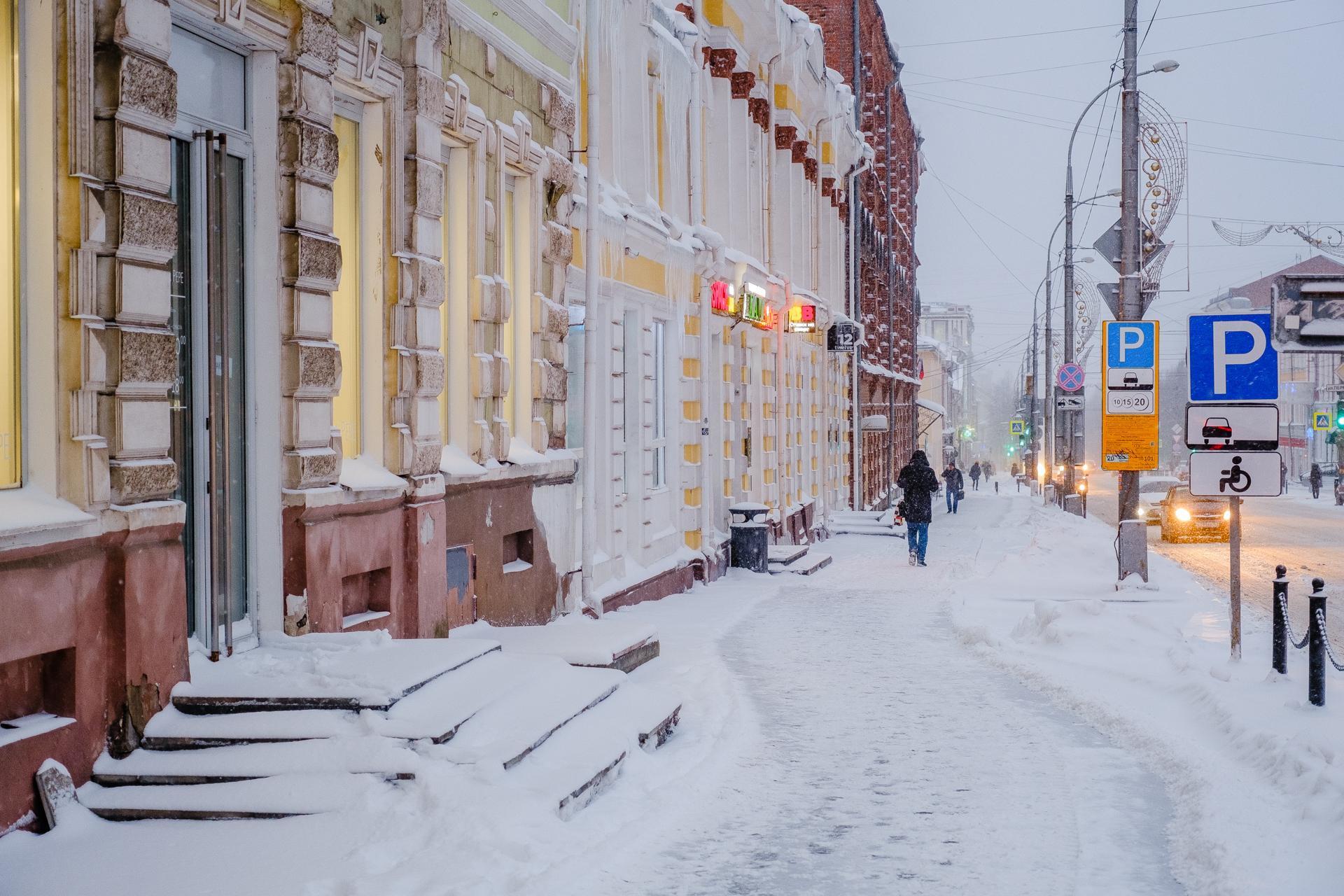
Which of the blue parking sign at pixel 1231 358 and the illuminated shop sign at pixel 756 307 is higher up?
the illuminated shop sign at pixel 756 307

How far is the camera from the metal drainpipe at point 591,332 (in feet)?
44.6

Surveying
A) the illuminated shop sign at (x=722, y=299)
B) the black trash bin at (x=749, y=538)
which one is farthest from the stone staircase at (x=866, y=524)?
the illuminated shop sign at (x=722, y=299)

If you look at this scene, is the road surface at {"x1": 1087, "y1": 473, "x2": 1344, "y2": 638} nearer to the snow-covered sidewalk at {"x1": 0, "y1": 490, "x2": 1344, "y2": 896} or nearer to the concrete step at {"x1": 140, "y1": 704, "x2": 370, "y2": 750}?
the snow-covered sidewalk at {"x1": 0, "y1": 490, "x2": 1344, "y2": 896}

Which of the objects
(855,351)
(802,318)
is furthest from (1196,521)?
(802,318)

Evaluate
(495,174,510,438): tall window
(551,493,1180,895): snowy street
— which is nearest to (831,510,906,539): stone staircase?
(551,493,1180,895): snowy street

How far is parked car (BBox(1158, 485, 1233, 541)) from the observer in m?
32.1

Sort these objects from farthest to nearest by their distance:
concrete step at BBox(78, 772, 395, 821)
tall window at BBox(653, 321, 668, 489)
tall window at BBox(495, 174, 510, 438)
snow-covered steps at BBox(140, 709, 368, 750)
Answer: tall window at BBox(653, 321, 668, 489)
tall window at BBox(495, 174, 510, 438)
snow-covered steps at BBox(140, 709, 368, 750)
concrete step at BBox(78, 772, 395, 821)

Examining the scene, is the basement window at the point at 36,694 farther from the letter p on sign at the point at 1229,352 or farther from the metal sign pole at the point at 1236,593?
the metal sign pole at the point at 1236,593

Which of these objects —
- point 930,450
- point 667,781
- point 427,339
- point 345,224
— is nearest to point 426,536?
point 427,339

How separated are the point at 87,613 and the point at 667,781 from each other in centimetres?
307

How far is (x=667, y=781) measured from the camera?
7.50 metres

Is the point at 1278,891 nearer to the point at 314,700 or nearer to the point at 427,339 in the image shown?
the point at 314,700

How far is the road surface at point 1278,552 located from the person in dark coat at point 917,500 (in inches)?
168

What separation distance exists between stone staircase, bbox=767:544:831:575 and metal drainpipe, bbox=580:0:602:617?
7318 mm
